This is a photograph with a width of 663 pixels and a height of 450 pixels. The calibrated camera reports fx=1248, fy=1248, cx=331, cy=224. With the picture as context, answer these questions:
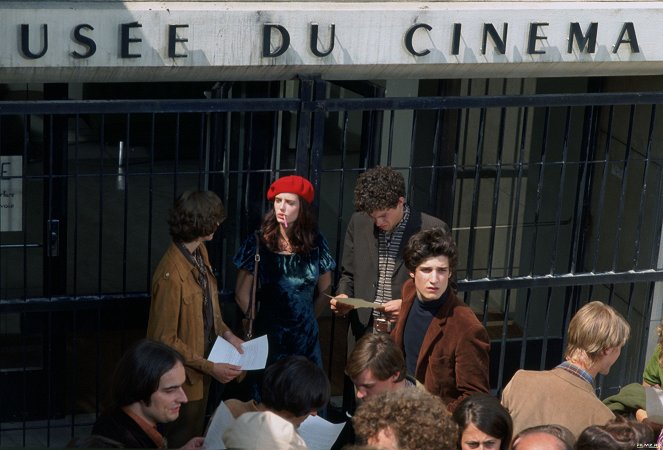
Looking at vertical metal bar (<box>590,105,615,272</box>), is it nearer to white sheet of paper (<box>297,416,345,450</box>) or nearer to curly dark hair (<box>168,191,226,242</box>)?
curly dark hair (<box>168,191,226,242</box>)

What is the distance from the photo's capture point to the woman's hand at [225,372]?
6016 millimetres

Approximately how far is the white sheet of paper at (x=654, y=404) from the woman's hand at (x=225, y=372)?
6.34 ft

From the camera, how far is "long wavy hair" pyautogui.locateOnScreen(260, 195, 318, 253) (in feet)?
20.3

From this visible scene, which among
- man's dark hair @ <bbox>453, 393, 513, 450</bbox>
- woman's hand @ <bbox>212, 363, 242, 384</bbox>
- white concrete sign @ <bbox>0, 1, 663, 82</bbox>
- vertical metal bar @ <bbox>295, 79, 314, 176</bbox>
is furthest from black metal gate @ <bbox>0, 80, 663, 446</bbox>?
man's dark hair @ <bbox>453, 393, 513, 450</bbox>

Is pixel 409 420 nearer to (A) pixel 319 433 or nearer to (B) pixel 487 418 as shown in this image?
(B) pixel 487 418

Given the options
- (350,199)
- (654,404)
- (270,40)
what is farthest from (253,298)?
(350,199)

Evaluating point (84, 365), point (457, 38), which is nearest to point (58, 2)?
point (457, 38)

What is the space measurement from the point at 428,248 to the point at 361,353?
66 centimetres

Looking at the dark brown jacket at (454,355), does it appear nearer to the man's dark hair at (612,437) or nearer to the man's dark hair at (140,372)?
the man's dark hair at (612,437)

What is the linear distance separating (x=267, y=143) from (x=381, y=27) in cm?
122

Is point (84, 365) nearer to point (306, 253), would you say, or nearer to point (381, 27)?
point (306, 253)

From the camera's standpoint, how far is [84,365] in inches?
307

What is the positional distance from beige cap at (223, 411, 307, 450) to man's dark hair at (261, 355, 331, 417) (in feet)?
1.71

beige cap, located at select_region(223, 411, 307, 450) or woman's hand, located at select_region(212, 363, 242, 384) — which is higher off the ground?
beige cap, located at select_region(223, 411, 307, 450)
